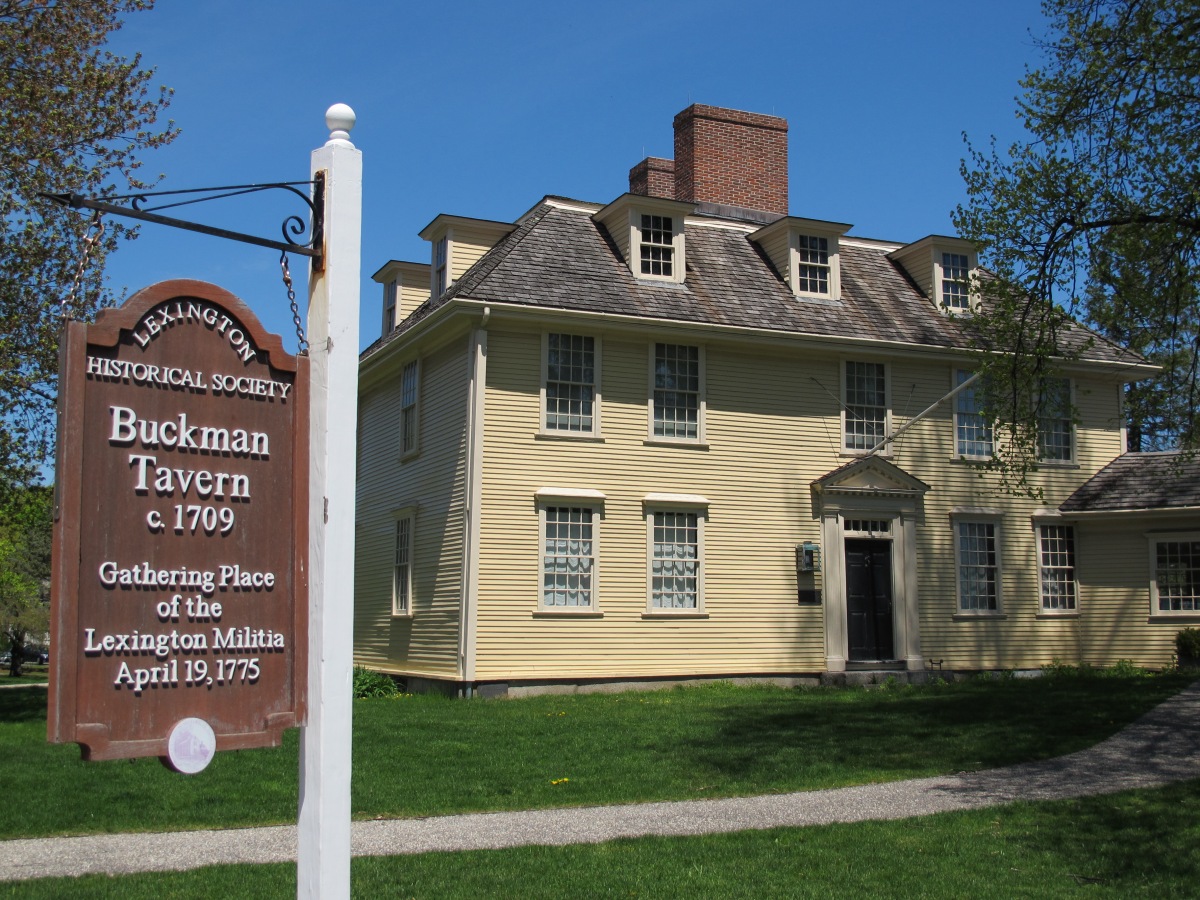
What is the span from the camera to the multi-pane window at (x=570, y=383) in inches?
825

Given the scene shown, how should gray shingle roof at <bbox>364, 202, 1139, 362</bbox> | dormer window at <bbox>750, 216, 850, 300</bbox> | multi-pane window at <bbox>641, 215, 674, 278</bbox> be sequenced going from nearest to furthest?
gray shingle roof at <bbox>364, 202, 1139, 362</bbox> → multi-pane window at <bbox>641, 215, 674, 278</bbox> → dormer window at <bbox>750, 216, 850, 300</bbox>

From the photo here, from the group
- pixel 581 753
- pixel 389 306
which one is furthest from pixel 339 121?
pixel 389 306

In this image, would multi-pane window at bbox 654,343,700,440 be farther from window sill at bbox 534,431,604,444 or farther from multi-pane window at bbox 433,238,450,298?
multi-pane window at bbox 433,238,450,298

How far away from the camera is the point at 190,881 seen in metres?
7.84

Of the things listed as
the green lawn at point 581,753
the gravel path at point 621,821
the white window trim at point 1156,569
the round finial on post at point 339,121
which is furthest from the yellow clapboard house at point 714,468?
the round finial on post at point 339,121

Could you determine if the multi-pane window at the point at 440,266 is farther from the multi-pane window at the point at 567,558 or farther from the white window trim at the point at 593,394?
the multi-pane window at the point at 567,558

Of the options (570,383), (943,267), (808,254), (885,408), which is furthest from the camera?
(943,267)

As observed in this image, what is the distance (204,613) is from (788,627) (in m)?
18.3

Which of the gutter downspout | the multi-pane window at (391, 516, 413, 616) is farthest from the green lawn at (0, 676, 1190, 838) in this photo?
the multi-pane window at (391, 516, 413, 616)

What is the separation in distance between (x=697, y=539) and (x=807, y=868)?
13315 mm

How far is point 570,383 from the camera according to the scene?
21.0 meters

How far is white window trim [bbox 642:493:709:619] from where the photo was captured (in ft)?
69.4

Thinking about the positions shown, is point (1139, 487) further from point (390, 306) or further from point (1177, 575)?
point (390, 306)

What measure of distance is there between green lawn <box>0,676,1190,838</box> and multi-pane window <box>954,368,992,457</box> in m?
6.46
